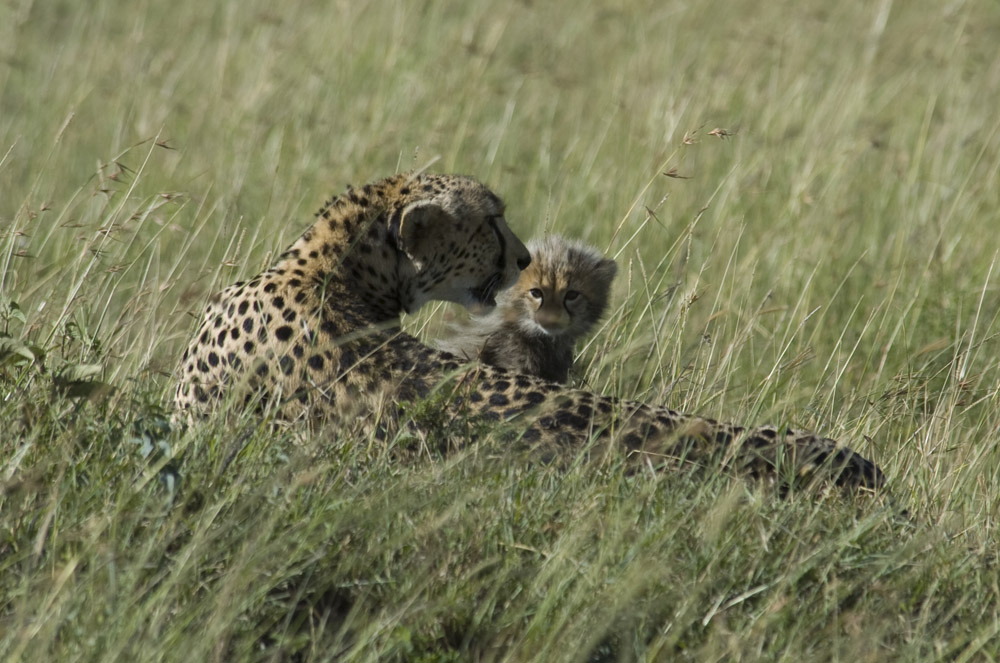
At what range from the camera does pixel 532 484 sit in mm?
3102

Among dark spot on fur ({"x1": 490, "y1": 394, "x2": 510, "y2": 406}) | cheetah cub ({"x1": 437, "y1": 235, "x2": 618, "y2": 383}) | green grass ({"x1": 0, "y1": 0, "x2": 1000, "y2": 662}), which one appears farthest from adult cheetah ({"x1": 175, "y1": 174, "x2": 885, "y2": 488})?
cheetah cub ({"x1": 437, "y1": 235, "x2": 618, "y2": 383})

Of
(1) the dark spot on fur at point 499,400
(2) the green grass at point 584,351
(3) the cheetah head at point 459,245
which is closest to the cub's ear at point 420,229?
(3) the cheetah head at point 459,245

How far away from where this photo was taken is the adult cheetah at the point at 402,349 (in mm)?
3445

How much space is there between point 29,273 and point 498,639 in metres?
2.43

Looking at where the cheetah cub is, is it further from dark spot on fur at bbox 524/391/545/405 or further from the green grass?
dark spot on fur at bbox 524/391/545/405

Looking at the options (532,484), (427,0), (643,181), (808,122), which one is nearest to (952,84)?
(808,122)

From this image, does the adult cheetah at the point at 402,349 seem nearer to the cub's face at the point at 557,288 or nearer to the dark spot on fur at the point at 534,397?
the dark spot on fur at the point at 534,397

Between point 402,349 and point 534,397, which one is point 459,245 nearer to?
point 402,349

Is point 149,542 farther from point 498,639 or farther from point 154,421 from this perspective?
point 498,639

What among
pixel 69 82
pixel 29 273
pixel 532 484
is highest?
pixel 532 484

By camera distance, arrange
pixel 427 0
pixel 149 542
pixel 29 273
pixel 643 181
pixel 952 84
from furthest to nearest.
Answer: pixel 427 0 < pixel 952 84 < pixel 643 181 < pixel 29 273 < pixel 149 542

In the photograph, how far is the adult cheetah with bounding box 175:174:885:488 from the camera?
3445 millimetres

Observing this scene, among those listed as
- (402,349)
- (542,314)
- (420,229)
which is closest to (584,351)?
(542,314)

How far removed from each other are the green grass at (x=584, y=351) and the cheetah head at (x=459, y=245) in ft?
0.61
